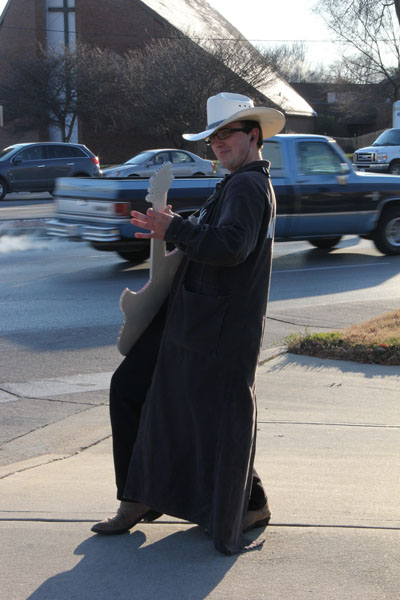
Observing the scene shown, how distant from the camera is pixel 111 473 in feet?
14.6

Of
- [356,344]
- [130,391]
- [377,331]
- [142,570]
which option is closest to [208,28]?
[377,331]

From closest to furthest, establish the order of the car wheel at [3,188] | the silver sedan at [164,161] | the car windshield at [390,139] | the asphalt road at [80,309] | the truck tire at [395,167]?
the asphalt road at [80,309]
the silver sedan at [164,161]
the car wheel at [3,188]
the truck tire at [395,167]
the car windshield at [390,139]

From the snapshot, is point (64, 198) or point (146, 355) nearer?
point (146, 355)

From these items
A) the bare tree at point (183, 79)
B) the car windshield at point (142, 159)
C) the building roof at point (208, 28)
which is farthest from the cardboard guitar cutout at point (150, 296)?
the building roof at point (208, 28)

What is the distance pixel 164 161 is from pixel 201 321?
2386 cm

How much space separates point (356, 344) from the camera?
715 centimetres

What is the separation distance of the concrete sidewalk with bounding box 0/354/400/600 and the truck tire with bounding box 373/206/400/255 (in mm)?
9163

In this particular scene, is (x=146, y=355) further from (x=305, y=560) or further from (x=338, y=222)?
(x=338, y=222)

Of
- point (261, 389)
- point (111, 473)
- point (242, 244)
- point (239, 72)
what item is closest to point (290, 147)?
point (261, 389)

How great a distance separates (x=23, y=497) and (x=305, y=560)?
4.87 feet

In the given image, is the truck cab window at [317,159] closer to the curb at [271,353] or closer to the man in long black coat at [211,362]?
the curb at [271,353]

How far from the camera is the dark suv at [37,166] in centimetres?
2645

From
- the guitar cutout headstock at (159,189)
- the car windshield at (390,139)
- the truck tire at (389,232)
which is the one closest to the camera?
the guitar cutout headstock at (159,189)

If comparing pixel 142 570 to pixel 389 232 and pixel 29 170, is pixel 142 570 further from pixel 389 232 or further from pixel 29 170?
pixel 29 170
